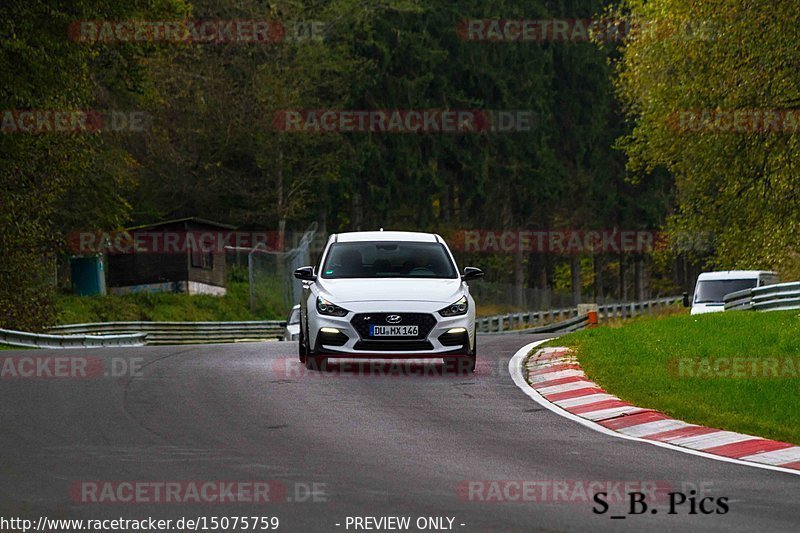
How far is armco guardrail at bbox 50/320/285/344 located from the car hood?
28379 millimetres

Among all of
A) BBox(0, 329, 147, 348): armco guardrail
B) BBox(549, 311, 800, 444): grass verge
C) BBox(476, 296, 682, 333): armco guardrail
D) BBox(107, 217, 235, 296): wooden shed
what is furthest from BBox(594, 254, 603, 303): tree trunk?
BBox(549, 311, 800, 444): grass verge

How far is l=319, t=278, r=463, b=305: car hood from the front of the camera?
58.7 ft

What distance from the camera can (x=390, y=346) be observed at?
57.8ft

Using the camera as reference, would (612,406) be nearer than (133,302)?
Yes

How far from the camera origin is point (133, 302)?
53.9m

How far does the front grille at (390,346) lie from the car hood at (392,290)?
0.54m

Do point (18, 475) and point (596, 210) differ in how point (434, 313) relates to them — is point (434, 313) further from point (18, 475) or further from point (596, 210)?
point (596, 210)

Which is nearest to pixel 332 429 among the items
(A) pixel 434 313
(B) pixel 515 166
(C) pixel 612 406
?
(C) pixel 612 406

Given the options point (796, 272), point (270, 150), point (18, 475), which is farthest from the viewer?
point (270, 150)

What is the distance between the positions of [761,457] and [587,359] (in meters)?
7.46

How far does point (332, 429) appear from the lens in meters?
13.3

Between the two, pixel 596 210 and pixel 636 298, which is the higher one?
pixel 596 210

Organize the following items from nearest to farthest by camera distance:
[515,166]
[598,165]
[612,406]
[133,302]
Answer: [612,406] < [133,302] < [515,166] < [598,165]

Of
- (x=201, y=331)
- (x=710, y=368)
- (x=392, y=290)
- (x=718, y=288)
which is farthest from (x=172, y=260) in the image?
(x=710, y=368)
